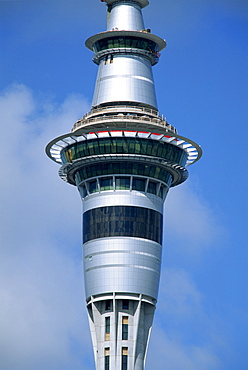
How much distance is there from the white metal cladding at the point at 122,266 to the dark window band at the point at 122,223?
1040 millimetres

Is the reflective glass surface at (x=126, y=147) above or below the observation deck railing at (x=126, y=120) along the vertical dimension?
below

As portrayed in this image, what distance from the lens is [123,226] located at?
18288cm

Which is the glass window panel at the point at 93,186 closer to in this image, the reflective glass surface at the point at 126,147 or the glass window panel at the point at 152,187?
the reflective glass surface at the point at 126,147

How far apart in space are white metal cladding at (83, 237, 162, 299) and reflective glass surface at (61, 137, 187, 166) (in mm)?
13950

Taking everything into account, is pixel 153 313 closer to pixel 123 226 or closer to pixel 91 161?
pixel 123 226

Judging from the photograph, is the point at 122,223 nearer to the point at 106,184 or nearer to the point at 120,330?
the point at 106,184

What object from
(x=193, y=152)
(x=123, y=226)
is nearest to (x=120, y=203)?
(x=123, y=226)

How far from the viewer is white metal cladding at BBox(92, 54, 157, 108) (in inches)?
7628

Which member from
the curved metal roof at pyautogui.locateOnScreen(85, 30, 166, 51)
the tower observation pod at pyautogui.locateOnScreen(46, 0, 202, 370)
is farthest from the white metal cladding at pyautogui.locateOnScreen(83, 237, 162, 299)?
the curved metal roof at pyautogui.locateOnScreen(85, 30, 166, 51)

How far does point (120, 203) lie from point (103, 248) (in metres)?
7.73

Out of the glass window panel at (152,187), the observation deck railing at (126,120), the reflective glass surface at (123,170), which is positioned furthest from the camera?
the glass window panel at (152,187)

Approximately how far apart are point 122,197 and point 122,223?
433cm

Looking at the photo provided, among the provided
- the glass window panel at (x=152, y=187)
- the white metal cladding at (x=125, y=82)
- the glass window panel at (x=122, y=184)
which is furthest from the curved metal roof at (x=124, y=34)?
the glass window panel at (x=122, y=184)

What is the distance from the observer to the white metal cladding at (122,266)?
180375 mm
